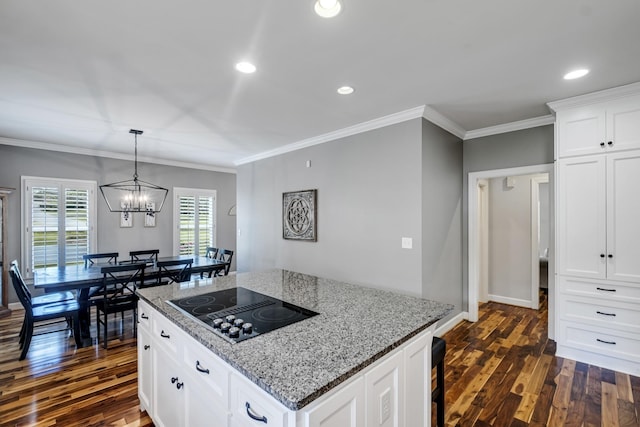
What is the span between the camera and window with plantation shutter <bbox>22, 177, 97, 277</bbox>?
4.71m

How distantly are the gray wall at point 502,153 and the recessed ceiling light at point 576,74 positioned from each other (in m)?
1.05

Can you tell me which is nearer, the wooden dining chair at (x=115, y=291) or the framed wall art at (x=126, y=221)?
the wooden dining chair at (x=115, y=291)

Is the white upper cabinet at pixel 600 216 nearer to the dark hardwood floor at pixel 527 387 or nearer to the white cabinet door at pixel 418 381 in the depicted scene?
the dark hardwood floor at pixel 527 387

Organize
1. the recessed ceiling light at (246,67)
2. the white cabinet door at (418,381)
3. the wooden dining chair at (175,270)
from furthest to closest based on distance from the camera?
the wooden dining chair at (175,270) → the recessed ceiling light at (246,67) → the white cabinet door at (418,381)

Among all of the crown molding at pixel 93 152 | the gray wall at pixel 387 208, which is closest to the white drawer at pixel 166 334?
the gray wall at pixel 387 208

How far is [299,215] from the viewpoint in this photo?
4.52 meters

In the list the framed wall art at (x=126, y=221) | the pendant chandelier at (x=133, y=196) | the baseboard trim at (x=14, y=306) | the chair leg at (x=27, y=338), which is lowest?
the baseboard trim at (x=14, y=306)

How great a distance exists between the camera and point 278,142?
15.1ft

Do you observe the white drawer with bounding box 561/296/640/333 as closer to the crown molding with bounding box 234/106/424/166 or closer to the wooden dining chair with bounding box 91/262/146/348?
the crown molding with bounding box 234/106/424/166

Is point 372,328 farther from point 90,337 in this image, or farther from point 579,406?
point 90,337

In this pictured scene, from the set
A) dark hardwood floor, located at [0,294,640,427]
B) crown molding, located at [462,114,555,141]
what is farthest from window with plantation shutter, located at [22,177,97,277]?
crown molding, located at [462,114,555,141]

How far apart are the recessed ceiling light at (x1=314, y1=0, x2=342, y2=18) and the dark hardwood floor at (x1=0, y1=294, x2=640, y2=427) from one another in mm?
2811

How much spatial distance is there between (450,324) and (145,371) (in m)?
3.38

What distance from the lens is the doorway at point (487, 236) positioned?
11.7ft
